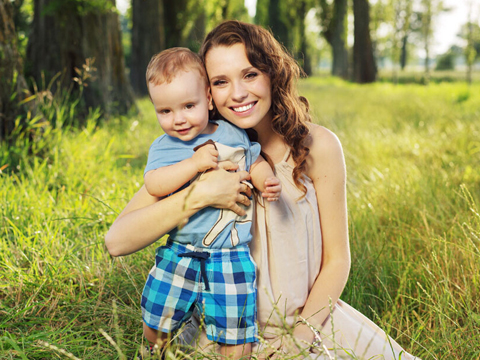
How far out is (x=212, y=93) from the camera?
6.09 ft

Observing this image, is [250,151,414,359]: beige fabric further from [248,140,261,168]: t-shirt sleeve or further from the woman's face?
the woman's face

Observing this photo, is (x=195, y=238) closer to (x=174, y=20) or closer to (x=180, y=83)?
(x=180, y=83)

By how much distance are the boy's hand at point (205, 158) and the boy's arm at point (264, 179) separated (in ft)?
0.66

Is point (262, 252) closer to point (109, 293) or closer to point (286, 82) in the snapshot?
point (286, 82)

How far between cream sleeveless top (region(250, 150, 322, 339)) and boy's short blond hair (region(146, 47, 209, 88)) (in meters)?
0.57

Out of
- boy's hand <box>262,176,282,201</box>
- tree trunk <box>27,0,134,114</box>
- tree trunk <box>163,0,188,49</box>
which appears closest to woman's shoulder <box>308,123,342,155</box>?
boy's hand <box>262,176,282,201</box>

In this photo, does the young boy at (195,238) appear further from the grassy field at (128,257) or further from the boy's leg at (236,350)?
the grassy field at (128,257)

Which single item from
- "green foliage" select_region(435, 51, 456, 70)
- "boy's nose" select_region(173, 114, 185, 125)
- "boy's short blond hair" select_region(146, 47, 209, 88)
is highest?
"boy's short blond hair" select_region(146, 47, 209, 88)

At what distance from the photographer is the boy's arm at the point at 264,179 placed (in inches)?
66.0

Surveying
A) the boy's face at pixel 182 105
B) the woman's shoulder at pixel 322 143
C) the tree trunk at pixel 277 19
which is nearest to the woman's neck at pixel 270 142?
the woman's shoulder at pixel 322 143

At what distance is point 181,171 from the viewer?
167 centimetres

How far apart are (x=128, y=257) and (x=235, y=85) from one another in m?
1.20

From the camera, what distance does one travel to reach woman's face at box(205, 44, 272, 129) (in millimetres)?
1818

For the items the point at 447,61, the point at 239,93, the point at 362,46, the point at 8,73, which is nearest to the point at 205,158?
the point at 239,93
